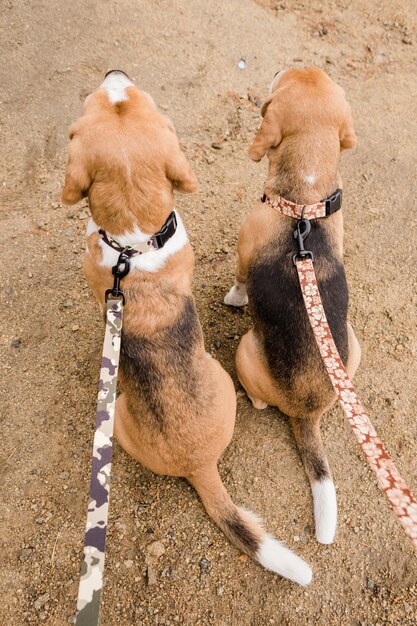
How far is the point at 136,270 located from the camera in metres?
3.13

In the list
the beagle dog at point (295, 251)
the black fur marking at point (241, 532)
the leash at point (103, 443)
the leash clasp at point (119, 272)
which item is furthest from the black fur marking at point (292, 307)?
the leash clasp at point (119, 272)

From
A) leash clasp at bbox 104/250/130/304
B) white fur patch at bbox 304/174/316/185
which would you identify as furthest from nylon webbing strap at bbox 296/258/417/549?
leash clasp at bbox 104/250/130/304

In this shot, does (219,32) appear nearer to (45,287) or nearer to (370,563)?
(45,287)

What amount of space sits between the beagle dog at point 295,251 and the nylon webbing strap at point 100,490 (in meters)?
1.25

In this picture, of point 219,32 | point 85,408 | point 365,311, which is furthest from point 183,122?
point 85,408

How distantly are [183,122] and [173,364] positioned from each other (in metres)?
3.49

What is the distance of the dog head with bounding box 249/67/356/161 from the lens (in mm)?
3355

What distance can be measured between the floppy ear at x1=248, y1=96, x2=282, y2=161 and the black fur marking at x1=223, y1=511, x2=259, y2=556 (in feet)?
8.59

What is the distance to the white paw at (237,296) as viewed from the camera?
4.33 metres

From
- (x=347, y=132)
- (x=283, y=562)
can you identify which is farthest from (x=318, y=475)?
(x=347, y=132)

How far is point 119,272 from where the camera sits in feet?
9.75

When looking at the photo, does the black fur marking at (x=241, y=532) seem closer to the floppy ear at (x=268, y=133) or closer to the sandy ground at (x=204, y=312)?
the sandy ground at (x=204, y=312)

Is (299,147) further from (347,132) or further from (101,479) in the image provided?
(101,479)

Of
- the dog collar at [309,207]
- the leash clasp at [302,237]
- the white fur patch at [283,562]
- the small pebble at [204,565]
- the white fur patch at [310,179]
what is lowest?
the small pebble at [204,565]
